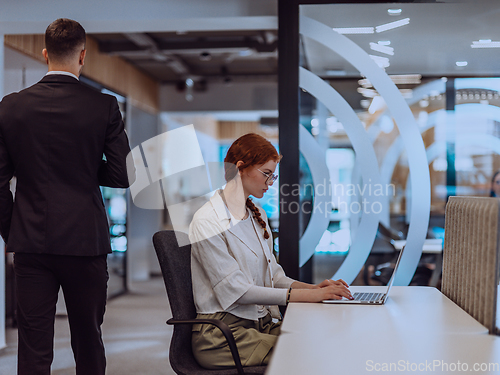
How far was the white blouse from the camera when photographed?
1.75m

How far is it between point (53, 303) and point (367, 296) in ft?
4.00

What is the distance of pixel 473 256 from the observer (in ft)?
5.20

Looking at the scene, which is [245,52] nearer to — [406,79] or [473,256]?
[406,79]

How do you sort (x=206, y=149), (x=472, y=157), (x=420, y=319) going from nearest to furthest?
(x=420, y=319) → (x=472, y=157) → (x=206, y=149)

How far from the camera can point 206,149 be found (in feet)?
32.8

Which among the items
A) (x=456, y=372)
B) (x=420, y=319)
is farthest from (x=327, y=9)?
(x=456, y=372)

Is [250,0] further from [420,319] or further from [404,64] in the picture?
[420,319]

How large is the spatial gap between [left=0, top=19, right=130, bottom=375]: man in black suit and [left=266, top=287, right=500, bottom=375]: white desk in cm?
81

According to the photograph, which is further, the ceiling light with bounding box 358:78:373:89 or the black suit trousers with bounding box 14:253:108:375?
the ceiling light with bounding box 358:78:373:89

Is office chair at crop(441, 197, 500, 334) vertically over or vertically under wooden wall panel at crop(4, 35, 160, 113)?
under

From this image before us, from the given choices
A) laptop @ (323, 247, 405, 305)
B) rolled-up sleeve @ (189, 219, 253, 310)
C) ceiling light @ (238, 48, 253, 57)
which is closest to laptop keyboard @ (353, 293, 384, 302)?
laptop @ (323, 247, 405, 305)

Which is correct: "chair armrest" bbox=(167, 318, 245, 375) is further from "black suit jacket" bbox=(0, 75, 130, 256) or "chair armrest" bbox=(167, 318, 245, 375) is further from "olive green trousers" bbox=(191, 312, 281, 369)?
"black suit jacket" bbox=(0, 75, 130, 256)

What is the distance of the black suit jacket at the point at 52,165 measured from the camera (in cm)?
175

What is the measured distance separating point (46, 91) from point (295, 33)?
4.81 ft
